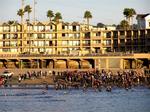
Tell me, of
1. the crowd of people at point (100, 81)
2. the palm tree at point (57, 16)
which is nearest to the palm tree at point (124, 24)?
the palm tree at point (57, 16)

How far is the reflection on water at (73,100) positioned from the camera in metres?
46.4

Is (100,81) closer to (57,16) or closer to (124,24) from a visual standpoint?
(124,24)

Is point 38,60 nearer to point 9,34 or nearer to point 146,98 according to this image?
point 9,34

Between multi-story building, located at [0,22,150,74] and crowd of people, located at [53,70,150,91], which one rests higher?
multi-story building, located at [0,22,150,74]

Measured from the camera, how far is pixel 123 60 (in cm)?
9612

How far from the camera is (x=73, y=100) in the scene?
52875mm

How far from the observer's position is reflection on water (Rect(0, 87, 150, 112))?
4638cm

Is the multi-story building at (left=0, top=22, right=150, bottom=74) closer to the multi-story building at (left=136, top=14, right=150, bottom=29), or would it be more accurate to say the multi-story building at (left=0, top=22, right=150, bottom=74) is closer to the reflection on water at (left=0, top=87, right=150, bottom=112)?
the multi-story building at (left=136, top=14, right=150, bottom=29)

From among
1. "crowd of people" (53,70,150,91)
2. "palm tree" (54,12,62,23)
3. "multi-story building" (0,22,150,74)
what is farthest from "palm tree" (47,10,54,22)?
"crowd of people" (53,70,150,91)

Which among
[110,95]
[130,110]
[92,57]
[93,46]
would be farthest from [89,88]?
[93,46]

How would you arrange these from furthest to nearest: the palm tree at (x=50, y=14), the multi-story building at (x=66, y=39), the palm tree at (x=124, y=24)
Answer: the palm tree at (x=50, y=14) < the palm tree at (x=124, y=24) < the multi-story building at (x=66, y=39)

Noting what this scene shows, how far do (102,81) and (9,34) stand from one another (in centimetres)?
5030

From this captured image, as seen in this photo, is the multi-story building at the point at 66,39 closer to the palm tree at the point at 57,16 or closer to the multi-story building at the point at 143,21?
the multi-story building at the point at 143,21

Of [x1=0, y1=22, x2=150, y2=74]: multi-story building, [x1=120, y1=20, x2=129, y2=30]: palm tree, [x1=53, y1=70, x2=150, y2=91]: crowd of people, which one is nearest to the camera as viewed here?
[x1=53, y1=70, x2=150, y2=91]: crowd of people
